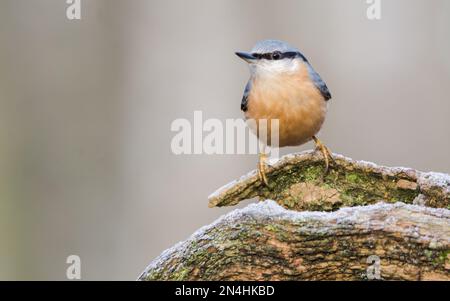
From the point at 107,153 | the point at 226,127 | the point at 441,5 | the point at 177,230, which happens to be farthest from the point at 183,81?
the point at 441,5

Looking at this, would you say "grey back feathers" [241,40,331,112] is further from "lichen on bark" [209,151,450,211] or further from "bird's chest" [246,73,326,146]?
"lichen on bark" [209,151,450,211]

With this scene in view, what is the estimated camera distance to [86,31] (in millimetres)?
5371

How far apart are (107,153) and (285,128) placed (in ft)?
8.48

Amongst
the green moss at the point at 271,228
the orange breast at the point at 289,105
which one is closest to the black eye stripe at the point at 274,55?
the orange breast at the point at 289,105

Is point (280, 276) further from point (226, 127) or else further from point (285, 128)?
point (226, 127)

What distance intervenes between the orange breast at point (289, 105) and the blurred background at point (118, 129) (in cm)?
202

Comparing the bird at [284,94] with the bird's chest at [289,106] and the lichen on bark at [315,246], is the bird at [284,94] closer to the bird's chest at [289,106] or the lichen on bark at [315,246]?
the bird's chest at [289,106]

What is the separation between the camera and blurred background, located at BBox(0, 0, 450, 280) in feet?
17.2

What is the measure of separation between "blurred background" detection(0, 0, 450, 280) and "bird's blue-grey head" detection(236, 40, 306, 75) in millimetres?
1995

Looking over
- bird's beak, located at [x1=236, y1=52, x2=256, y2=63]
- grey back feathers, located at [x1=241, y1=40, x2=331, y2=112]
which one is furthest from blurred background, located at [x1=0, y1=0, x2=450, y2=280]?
bird's beak, located at [x1=236, y1=52, x2=256, y2=63]

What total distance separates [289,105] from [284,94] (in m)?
0.07

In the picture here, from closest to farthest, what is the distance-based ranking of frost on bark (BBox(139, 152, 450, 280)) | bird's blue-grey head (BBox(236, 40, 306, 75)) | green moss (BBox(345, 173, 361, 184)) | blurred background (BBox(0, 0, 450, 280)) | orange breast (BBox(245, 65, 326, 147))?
frost on bark (BBox(139, 152, 450, 280)), green moss (BBox(345, 173, 361, 184)), orange breast (BBox(245, 65, 326, 147)), bird's blue-grey head (BBox(236, 40, 306, 75)), blurred background (BBox(0, 0, 450, 280))

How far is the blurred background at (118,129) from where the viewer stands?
5230 millimetres

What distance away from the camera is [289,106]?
10.6 ft
